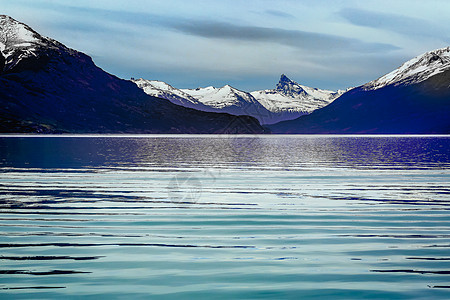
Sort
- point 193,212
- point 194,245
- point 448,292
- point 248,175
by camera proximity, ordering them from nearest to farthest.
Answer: point 448,292 < point 194,245 < point 193,212 < point 248,175

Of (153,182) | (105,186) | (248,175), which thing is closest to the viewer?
(105,186)

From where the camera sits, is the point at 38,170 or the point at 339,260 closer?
the point at 339,260

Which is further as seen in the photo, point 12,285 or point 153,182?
point 153,182

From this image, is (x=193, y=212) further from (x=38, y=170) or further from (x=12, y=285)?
(x=38, y=170)

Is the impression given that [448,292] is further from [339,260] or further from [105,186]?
[105,186]

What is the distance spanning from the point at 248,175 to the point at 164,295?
36.0 meters

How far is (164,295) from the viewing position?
1434 cm

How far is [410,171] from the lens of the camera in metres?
55.2

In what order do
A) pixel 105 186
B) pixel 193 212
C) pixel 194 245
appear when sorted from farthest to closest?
1. pixel 105 186
2. pixel 193 212
3. pixel 194 245

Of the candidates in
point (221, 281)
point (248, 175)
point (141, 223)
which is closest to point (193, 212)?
point (141, 223)

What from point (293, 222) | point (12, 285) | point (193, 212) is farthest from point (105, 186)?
point (12, 285)

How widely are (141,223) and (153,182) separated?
1919cm

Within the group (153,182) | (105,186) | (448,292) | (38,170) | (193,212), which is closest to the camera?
(448,292)

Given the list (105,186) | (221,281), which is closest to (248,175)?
(105,186)
